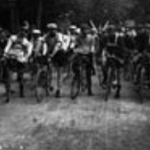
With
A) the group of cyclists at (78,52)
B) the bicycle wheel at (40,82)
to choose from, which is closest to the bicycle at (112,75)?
the group of cyclists at (78,52)

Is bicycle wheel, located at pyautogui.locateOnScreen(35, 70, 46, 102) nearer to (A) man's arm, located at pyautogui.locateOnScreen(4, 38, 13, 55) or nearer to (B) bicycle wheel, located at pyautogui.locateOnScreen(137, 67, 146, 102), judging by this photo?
(A) man's arm, located at pyautogui.locateOnScreen(4, 38, 13, 55)

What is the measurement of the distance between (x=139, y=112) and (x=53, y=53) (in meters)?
3.45

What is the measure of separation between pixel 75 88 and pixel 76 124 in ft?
12.9

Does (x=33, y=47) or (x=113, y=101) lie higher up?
(x=33, y=47)

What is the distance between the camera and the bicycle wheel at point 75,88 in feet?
47.1

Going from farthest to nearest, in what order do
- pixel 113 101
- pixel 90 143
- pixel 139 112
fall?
pixel 113 101 → pixel 139 112 → pixel 90 143

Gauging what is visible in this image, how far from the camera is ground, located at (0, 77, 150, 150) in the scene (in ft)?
30.6

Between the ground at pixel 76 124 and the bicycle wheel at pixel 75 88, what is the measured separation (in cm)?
19

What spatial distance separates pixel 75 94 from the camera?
14.4 m

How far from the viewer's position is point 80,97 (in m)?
Result: 14.5

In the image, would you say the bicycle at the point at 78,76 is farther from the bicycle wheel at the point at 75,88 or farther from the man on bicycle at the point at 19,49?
the man on bicycle at the point at 19,49

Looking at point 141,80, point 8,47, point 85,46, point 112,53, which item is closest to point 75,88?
point 85,46

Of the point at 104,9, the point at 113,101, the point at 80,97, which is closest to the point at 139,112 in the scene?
the point at 113,101

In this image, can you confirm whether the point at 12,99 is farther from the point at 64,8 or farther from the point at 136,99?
the point at 64,8
